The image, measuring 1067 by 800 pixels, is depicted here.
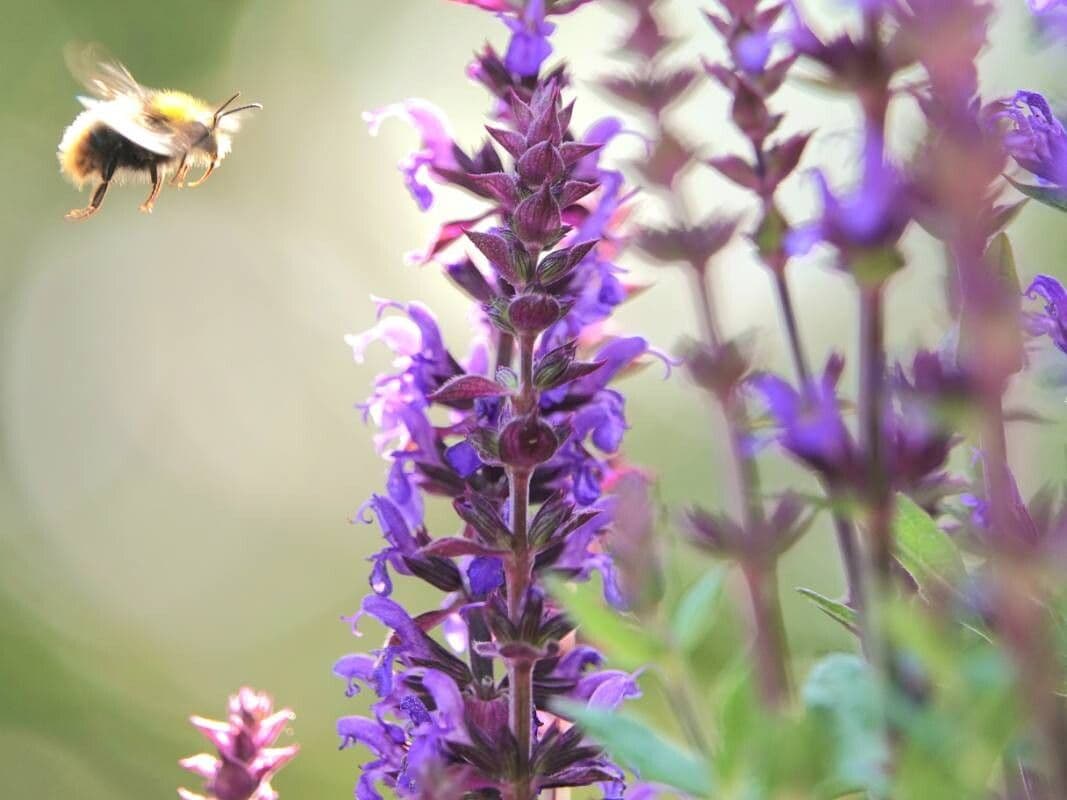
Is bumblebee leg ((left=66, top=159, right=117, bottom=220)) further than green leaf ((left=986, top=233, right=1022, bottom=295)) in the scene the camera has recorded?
Yes

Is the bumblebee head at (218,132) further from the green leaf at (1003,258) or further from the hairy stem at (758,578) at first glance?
the green leaf at (1003,258)

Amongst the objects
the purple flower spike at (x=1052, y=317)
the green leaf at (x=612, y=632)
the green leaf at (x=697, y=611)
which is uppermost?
the purple flower spike at (x=1052, y=317)

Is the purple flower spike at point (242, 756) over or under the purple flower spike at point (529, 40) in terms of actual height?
under

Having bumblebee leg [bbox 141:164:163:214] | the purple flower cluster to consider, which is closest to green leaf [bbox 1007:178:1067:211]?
the purple flower cluster

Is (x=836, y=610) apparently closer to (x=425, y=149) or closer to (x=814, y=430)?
(x=814, y=430)

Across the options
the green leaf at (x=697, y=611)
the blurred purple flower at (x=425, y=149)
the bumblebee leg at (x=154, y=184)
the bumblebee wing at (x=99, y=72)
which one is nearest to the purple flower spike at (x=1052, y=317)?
the green leaf at (x=697, y=611)

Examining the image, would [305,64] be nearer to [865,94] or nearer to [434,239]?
[434,239]

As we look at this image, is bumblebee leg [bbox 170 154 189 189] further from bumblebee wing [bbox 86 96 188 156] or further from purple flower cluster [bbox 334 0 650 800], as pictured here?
purple flower cluster [bbox 334 0 650 800]
